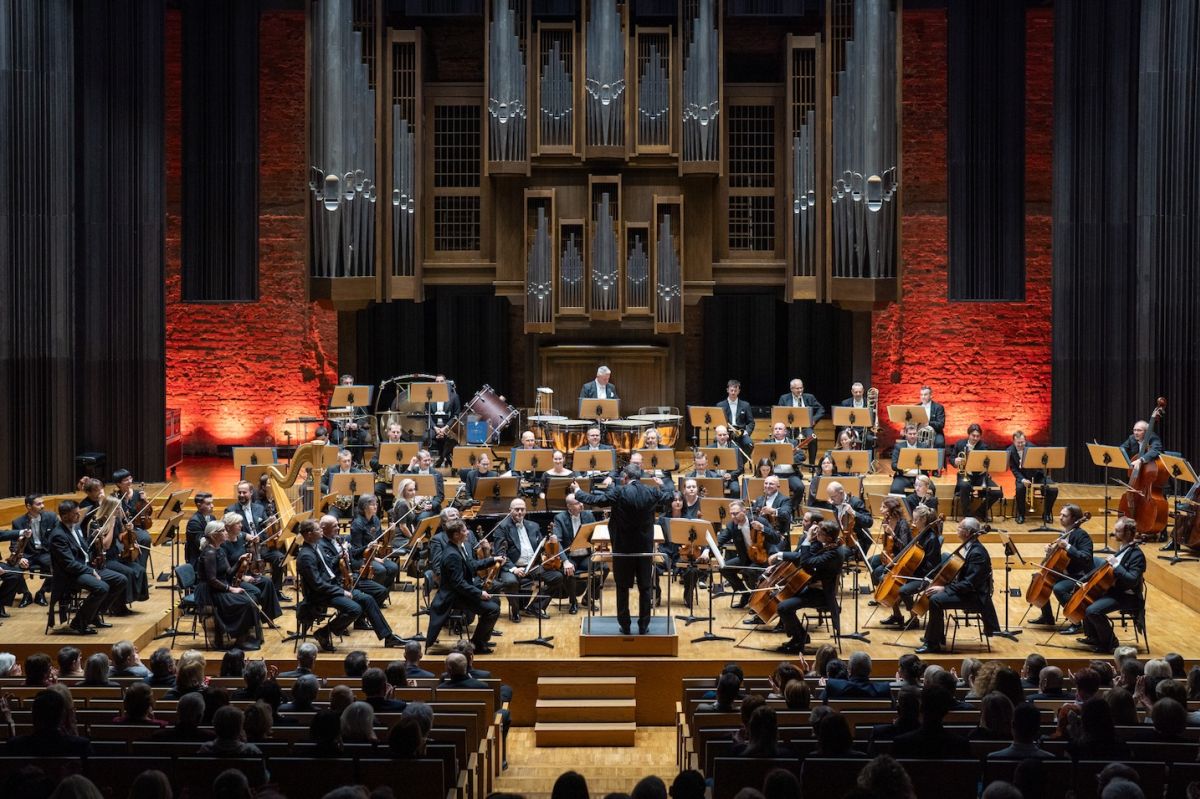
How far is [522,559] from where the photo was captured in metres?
11.4

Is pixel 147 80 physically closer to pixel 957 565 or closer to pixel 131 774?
pixel 957 565

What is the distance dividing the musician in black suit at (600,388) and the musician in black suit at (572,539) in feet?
11.9

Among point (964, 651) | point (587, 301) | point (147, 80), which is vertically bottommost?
point (964, 651)

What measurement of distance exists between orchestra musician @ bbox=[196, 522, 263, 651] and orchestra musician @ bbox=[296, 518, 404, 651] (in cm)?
42

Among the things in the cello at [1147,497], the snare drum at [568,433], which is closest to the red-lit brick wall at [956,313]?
the snare drum at [568,433]

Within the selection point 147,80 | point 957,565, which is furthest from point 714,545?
point 147,80

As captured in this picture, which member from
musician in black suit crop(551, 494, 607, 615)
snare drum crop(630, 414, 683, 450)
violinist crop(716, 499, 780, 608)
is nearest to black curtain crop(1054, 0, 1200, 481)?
snare drum crop(630, 414, 683, 450)

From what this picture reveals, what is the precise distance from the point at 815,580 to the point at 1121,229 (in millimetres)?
7199

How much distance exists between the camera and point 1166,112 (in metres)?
14.5

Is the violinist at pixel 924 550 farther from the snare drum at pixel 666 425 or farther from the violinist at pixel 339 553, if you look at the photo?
the snare drum at pixel 666 425

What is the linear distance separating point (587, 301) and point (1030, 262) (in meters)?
5.39

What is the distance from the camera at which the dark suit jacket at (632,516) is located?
10031mm

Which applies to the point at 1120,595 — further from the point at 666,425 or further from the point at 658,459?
the point at 666,425

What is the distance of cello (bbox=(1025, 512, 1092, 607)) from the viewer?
10.4 m
